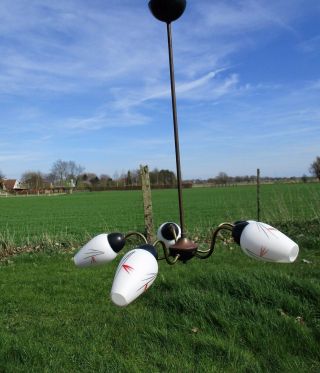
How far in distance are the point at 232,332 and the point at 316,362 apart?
0.76 meters

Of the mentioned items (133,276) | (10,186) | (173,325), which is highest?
(10,186)

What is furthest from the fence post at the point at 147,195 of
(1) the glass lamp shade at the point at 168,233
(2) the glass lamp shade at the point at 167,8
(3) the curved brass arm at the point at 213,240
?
(2) the glass lamp shade at the point at 167,8

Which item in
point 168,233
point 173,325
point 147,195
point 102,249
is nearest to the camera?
point 102,249

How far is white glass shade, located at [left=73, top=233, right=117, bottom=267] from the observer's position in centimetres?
156

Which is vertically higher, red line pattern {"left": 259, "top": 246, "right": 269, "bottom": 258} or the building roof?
the building roof

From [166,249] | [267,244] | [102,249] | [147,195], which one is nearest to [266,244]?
[267,244]

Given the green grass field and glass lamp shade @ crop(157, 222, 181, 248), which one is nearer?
glass lamp shade @ crop(157, 222, 181, 248)

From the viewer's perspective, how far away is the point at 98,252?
5.12 ft

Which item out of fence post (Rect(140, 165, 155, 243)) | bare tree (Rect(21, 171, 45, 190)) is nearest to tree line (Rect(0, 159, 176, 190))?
bare tree (Rect(21, 171, 45, 190))

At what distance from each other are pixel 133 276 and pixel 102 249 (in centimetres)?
30

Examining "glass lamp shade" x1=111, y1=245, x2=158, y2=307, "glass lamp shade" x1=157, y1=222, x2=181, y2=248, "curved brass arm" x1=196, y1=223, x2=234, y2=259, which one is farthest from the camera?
"glass lamp shade" x1=157, y1=222, x2=181, y2=248

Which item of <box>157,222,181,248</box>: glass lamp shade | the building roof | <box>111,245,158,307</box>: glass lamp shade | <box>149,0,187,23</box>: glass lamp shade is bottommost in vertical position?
<box>111,245,158,307</box>: glass lamp shade

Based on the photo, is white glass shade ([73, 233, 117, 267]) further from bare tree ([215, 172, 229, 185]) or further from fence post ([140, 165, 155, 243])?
bare tree ([215, 172, 229, 185])

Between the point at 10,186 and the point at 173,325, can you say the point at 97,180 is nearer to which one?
the point at 10,186
